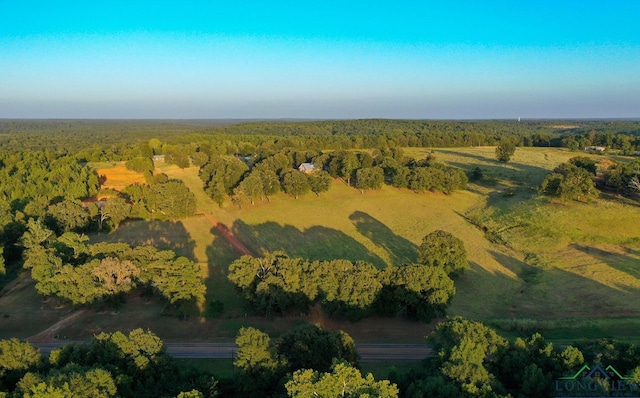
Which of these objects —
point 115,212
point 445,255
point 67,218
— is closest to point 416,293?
point 445,255

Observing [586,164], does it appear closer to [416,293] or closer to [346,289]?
[416,293]

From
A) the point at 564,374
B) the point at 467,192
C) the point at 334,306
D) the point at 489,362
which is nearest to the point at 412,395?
the point at 489,362

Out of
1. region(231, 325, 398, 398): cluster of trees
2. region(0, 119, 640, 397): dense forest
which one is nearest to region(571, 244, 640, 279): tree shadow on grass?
region(0, 119, 640, 397): dense forest

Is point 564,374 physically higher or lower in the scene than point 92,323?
higher

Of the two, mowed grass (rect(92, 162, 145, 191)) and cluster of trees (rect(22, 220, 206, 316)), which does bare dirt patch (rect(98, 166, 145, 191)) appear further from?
cluster of trees (rect(22, 220, 206, 316))

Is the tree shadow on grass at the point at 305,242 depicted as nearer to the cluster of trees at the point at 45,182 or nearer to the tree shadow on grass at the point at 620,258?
the tree shadow on grass at the point at 620,258

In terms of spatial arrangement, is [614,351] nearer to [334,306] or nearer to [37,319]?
[334,306]

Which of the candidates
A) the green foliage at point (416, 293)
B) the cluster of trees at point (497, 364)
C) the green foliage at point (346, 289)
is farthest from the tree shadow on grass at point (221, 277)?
the cluster of trees at point (497, 364)
